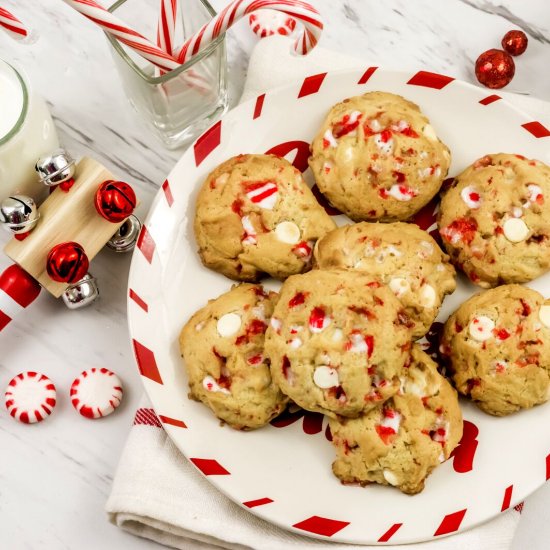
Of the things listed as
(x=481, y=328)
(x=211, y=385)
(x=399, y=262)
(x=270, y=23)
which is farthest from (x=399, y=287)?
(x=270, y=23)

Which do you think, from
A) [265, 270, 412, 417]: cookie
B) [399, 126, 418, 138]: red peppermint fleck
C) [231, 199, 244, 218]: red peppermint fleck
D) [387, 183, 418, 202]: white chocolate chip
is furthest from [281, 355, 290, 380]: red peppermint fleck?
[399, 126, 418, 138]: red peppermint fleck

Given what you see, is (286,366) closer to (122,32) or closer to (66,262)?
(66,262)

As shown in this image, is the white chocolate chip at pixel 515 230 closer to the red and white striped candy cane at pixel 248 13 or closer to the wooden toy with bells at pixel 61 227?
the red and white striped candy cane at pixel 248 13

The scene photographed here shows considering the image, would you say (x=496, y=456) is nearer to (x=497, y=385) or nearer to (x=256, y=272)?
(x=497, y=385)

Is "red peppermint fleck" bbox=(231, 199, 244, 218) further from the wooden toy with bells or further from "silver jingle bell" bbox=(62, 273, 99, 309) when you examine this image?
"silver jingle bell" bbox=(62, 273, 99, 309)

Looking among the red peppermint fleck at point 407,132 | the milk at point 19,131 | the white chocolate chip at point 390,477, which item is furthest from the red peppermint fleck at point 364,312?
the milk at point 19,131

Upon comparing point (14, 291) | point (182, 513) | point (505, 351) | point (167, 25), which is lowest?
point (182, 513)
